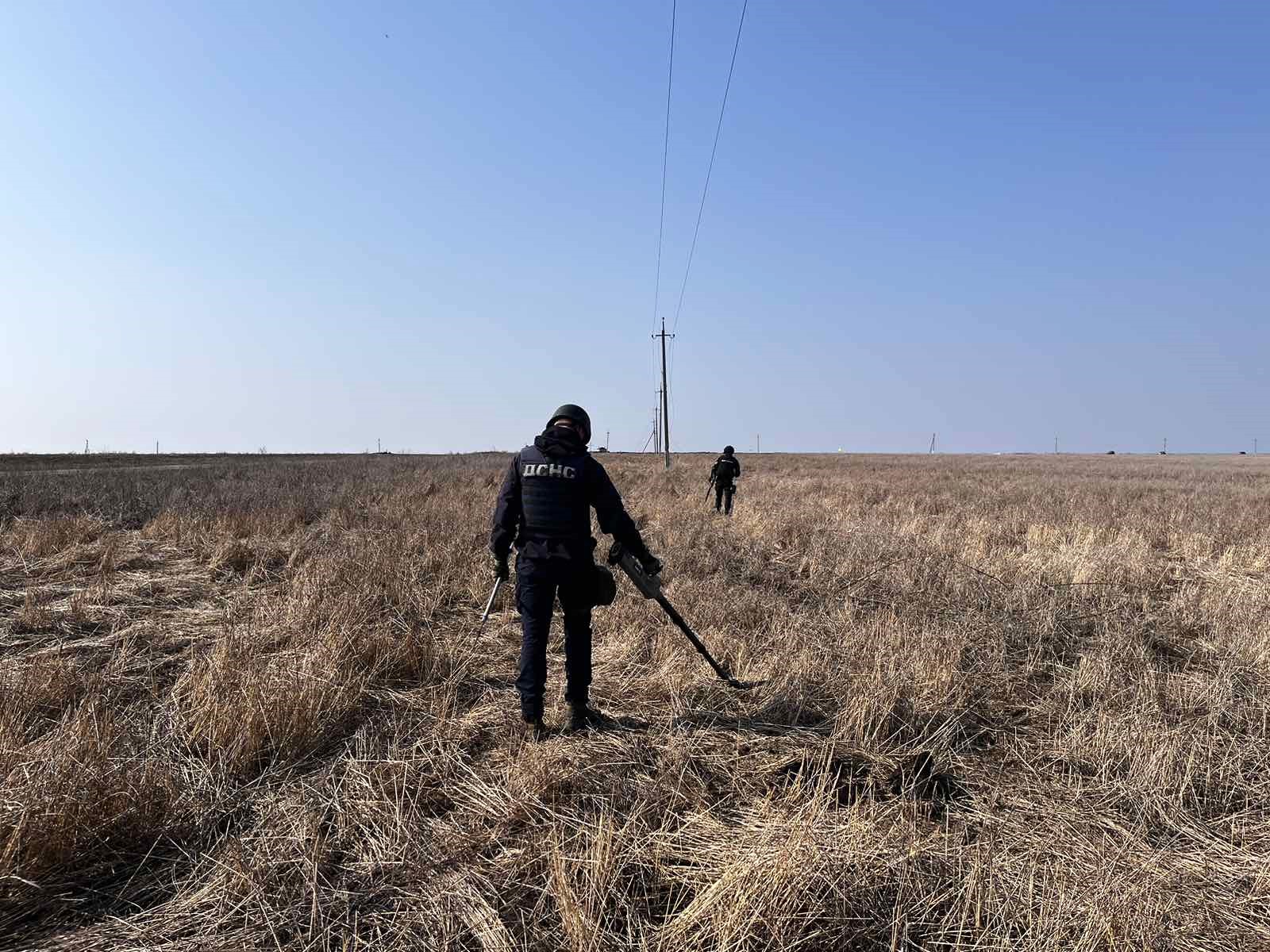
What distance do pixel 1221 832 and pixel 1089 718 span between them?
3.53ft

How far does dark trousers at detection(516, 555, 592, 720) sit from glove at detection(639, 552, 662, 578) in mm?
371

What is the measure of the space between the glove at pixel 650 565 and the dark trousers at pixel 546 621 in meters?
0.37

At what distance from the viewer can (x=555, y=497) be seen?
4125 millimetres

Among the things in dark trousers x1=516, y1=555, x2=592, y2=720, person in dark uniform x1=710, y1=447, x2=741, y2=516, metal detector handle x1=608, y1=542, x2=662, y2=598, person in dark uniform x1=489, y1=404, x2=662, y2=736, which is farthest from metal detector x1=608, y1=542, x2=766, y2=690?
person in dark uniform x1=710, y1=447, x2=741, y2=516

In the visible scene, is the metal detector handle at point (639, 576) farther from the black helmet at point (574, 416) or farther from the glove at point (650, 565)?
the black helmet at point (574, 416)

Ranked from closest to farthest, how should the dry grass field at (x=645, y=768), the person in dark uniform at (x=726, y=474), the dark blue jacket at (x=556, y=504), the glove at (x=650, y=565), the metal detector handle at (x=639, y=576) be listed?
the dry grass field at (x=645, y=768)
the dark blue jacket at (x=556, y=504)
the glove at (x=650, y=565)
the metal detector handle at (x=639, y=576)
the person in dark uniform at (x=726, y=474)

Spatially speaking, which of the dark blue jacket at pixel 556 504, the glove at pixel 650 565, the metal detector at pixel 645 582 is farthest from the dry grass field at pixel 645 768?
the dark blue jacket at pixel 556 504

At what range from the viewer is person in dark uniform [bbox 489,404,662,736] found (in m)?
4.06

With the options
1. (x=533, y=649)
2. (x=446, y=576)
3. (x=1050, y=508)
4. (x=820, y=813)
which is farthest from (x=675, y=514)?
(x=820, y=813)

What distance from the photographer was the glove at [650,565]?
14.2 feet

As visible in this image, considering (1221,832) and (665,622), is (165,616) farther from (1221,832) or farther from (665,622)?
(1221,832)

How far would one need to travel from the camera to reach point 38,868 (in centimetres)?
254

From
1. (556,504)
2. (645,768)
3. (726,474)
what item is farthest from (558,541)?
(726,474)

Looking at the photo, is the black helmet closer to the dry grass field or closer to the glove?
the glove
